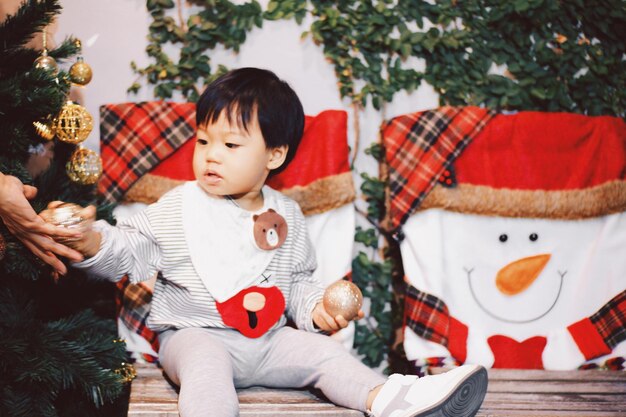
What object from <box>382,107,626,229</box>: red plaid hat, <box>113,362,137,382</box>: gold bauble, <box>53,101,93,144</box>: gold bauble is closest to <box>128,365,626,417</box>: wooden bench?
<box>113,362,137,382</box>: gold bauble

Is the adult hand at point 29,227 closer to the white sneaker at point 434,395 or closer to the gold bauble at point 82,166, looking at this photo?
the gold bauble at point 82,166

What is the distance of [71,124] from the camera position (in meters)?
1.62

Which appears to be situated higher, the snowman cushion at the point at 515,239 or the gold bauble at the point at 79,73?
the gold bauble at the point at 79,73

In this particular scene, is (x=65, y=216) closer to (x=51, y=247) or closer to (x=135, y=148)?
(x=51, y=247)

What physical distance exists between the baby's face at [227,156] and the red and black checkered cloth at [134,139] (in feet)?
0.93

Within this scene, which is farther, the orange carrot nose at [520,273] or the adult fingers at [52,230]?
the orange carrot nose at [520,273]

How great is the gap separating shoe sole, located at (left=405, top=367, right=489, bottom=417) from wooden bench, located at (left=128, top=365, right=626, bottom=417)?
21cm

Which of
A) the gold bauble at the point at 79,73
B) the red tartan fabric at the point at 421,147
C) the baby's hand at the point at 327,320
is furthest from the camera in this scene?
the red tartan fabric at the point at 421,147

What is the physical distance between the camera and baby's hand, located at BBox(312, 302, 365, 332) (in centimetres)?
160

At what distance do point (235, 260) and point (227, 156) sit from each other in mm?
281

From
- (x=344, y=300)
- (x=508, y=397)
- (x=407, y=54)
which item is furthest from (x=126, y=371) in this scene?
(x=407, y=54)

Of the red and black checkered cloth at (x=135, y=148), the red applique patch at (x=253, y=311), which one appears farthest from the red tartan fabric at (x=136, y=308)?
the red applique patch at (x=253, y=311)

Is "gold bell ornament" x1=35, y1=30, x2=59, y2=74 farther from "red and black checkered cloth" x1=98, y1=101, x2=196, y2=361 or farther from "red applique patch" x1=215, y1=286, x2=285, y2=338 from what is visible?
"red applique patch" x1=215, y1=286, x2=285, y2=338

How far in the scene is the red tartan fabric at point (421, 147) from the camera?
2045 millimetres
